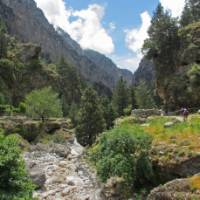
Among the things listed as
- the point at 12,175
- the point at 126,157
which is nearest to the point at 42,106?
the point at 126,157

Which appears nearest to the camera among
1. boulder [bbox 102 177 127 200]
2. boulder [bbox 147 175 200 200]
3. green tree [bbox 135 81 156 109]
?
boulder [bbox 147 175 200 200]

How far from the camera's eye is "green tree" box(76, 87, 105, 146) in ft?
200

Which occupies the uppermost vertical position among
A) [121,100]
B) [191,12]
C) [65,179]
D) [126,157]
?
[191,12]

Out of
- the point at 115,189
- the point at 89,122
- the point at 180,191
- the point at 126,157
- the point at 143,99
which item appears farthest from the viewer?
the point at 143,99

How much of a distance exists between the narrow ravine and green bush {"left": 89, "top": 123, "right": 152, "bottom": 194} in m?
1.42

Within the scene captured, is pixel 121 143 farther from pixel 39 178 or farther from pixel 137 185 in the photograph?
pixel 39 178

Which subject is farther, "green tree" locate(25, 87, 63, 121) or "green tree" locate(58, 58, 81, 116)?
"green tree" locate(58, 58, 81, 116)

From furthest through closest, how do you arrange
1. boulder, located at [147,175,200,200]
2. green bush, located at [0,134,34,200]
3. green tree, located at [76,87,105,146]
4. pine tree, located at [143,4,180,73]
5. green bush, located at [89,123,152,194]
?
1. pine tree, located at [143,4,180,73]
2. green tree, located at [76,87,105,146]
3. green bush, located at [89,123,152,194]
4. green bush, located at [0,134,34,200]
5. boulder, located at [147,175,200,200]

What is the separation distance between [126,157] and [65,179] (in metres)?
6.69

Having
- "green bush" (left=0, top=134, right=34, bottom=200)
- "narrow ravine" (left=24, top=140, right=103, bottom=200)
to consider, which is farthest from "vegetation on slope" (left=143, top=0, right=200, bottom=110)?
"green bush" (left=0, top=134, right=34, bottom=200)

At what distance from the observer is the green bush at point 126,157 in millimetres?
18922

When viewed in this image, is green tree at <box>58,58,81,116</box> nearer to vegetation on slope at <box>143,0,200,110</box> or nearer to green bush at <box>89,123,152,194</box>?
vegetation on slope at <box>143,0,200,110</box>

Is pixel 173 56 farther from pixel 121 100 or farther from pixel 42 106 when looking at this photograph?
pixel 121 100

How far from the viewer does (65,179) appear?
2475 centimetres
